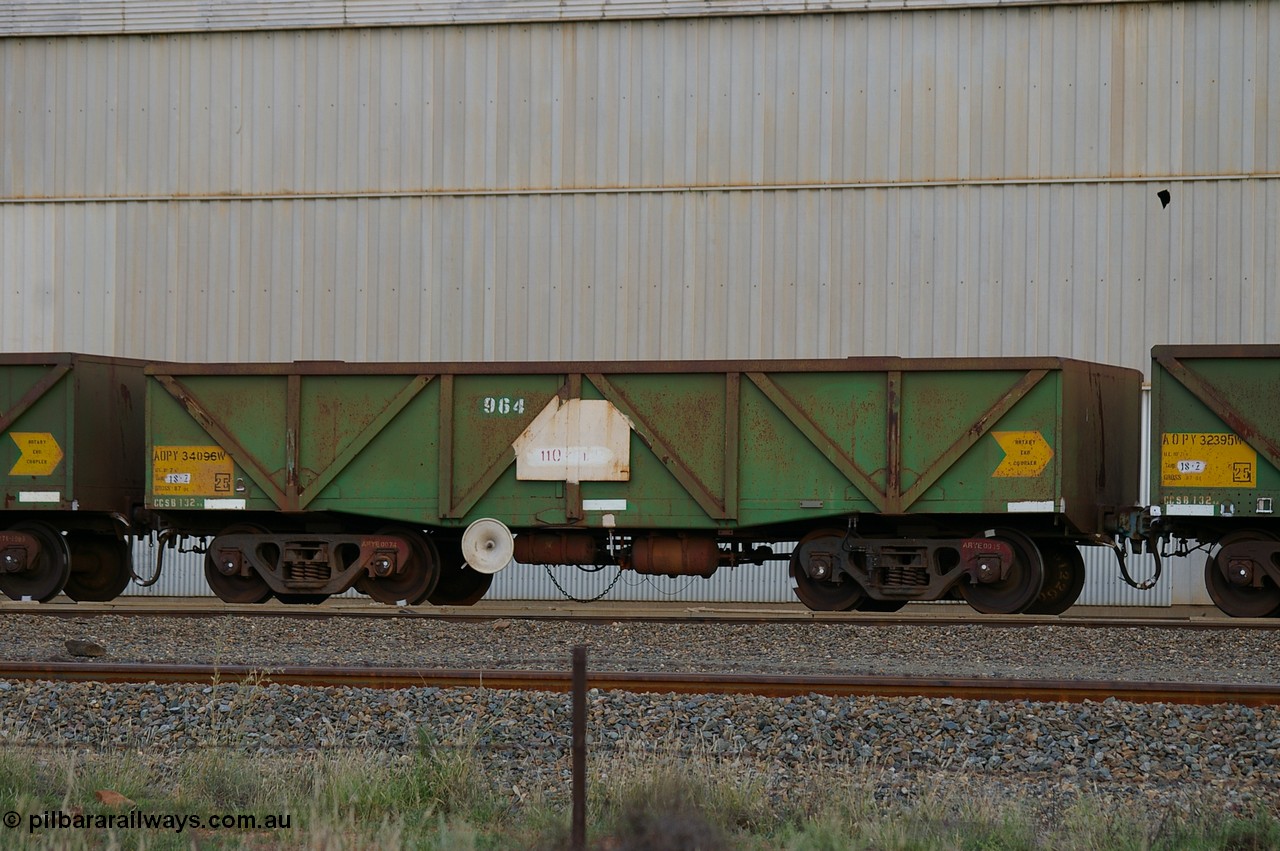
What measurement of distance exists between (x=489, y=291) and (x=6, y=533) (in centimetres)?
848

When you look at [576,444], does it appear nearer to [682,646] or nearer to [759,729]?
[682,646]

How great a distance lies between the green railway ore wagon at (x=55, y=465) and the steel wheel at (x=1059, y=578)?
389 inches

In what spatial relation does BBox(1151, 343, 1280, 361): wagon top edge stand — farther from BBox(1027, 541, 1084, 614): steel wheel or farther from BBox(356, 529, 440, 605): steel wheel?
BBox(356, 529, 440, 605): steel wheel

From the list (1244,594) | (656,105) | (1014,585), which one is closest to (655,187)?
(656,105)

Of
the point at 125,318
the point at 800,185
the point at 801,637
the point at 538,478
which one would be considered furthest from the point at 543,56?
the point at 801,637

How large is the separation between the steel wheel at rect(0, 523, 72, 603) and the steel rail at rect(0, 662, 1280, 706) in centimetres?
581

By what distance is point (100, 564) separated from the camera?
15.6 m

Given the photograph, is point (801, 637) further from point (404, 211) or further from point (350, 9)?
point (350, 9)

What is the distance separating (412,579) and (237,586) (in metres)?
1.87

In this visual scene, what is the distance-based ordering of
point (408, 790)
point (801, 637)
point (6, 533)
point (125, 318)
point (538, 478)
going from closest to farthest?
point (408, 790) < point (801, 637) < point (538, 478) < point (6, 533) < point (125, 318)

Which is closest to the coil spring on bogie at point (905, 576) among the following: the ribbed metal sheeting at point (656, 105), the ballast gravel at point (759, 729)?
the ballast gravel at point (759, 729)

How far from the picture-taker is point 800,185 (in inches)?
808

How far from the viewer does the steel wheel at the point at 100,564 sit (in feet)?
51.0

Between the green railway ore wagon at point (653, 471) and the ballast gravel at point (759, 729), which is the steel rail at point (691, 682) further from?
the green railway ore wagon at point (653, 471)
